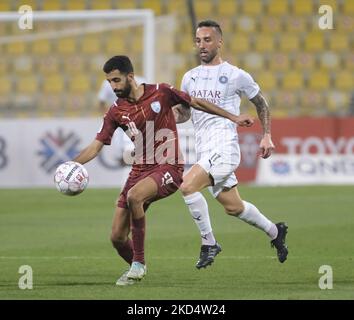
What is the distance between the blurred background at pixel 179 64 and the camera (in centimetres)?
1939

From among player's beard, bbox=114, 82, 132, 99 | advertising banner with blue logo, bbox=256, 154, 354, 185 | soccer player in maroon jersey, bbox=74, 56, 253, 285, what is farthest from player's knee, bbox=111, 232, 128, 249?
advertising banner with blue logo, bbox=256, 154, 354, 185

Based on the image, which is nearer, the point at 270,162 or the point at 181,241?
the point at 181,241

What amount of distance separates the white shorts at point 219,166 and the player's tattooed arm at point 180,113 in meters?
0.44

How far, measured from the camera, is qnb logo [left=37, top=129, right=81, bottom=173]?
19344 mm

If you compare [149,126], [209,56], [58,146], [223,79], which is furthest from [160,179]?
[58,146]

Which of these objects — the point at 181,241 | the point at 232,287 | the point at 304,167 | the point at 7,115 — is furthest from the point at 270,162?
the point at 232,287

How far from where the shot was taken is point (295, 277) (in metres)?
8.73

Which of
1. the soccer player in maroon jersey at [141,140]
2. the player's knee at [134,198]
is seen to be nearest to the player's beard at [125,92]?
the soccer player in maroon jersey at [141,140]

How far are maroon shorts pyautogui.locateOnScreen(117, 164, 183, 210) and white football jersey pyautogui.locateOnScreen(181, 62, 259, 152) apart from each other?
91cm

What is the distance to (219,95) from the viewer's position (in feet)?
31.5

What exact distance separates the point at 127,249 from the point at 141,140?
929 mm
